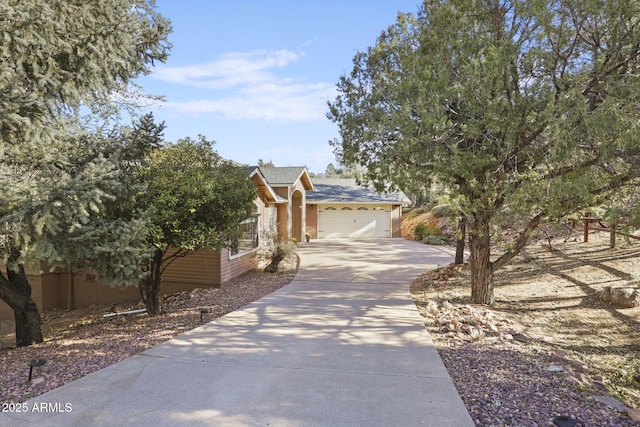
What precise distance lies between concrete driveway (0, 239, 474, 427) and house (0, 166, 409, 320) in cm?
276

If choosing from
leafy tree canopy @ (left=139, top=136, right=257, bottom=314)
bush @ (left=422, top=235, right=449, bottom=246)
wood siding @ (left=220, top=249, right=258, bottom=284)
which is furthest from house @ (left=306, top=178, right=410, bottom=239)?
leafy tree canopy @ (left=139, top=136, right=257, bottom=314)

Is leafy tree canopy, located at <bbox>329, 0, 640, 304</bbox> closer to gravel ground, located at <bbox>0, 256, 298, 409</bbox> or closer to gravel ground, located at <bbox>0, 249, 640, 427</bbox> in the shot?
gravel ground, located at <bbox>0, 249, 640, 427</bbox>

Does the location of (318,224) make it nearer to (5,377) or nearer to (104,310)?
(104,310)

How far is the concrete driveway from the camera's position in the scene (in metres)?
3.60

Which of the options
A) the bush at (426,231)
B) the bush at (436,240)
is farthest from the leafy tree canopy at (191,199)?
the bush at (426,231)

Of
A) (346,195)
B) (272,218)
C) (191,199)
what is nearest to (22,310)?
(191,199)

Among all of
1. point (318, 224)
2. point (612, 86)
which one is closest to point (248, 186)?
point (612, 86)

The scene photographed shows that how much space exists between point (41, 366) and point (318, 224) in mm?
19914

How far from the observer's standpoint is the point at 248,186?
8.74 m

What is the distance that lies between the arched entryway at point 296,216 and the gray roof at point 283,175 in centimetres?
140

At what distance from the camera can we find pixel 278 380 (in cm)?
443

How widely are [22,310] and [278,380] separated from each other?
19.6ft

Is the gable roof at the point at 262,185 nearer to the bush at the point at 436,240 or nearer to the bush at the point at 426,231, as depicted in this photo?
the bush at the point at 436,240

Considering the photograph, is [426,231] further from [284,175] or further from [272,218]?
[272,218]
